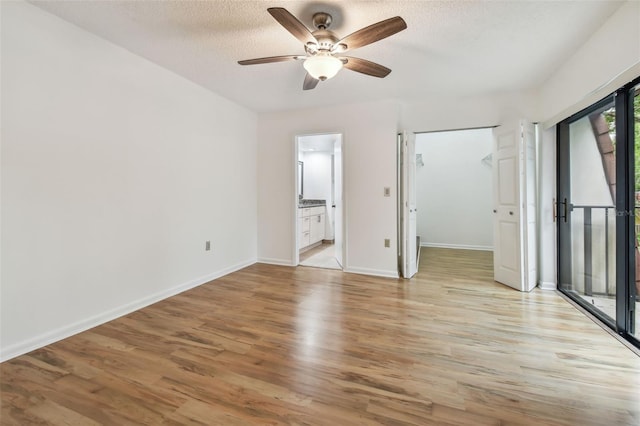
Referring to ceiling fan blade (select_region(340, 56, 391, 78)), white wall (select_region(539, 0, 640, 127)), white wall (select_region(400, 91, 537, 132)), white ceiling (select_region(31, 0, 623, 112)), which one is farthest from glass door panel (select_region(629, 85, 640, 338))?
ceiling fan blade (select_region(340, 56, 391, 78))

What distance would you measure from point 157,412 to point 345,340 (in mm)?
1206

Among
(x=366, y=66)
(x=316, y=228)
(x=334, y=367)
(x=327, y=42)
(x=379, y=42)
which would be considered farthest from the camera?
(x=316, y=228)

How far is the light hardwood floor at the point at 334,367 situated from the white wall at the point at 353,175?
1.11 meters

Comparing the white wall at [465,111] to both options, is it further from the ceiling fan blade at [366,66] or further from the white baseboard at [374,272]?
the white baseboard at [374,272]

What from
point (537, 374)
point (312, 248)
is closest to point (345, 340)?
point (537, 374)

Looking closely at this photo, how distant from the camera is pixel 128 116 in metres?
2.52

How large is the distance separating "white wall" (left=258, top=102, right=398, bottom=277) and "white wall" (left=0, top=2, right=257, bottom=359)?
1.09 m

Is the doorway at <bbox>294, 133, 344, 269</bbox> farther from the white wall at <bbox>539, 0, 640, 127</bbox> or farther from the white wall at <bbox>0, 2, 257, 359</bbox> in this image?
the white wall at <bbox>539, 0, 640, 127</bbox>

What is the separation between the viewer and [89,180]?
7.33 feet

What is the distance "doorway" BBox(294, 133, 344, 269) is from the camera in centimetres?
517

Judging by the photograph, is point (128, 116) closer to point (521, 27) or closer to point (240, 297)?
point (240, 297)

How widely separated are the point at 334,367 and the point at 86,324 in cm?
202

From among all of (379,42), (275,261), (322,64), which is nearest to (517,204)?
(379,42)

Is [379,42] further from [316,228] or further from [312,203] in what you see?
[316,228]
